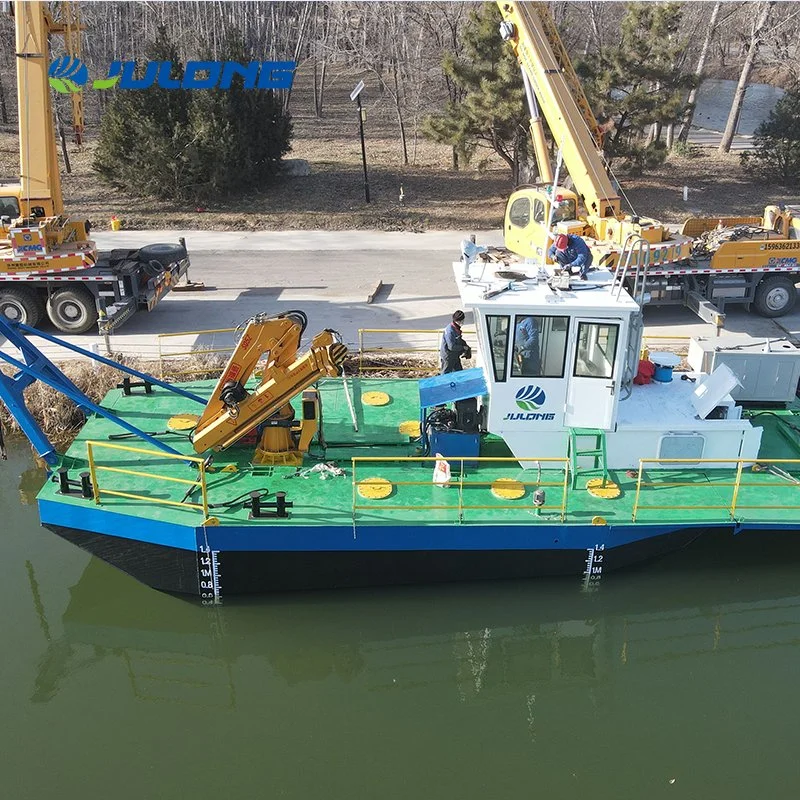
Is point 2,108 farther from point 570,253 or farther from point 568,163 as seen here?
point 570,253

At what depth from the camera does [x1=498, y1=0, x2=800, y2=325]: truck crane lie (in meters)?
16.3

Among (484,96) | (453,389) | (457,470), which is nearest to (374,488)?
(457,470)

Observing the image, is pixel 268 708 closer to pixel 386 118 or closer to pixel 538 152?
pixel 538 152

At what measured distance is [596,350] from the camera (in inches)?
344

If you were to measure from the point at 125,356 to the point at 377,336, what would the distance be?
15.3ft

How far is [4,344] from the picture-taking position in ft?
50.0

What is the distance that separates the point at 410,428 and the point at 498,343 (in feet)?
6.55

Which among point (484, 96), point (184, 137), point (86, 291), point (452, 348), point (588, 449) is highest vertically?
point (484, 96)

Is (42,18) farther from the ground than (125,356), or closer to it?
farther from the ground

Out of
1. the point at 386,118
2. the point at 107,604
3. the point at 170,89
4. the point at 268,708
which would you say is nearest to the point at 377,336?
the point at 107,604

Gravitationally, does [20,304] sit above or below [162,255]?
below

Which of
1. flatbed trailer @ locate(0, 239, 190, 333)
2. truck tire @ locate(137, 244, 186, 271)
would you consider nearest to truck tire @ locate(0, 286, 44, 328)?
flatbed trailer @ locate(0, 239, 190, 333)

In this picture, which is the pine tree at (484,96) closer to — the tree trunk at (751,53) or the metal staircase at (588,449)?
the tree trunk at (751,53)

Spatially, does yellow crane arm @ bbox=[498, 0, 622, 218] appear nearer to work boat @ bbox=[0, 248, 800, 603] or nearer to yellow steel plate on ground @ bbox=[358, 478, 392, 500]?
work boat @ bbox=[0, 248, 800, 603]
